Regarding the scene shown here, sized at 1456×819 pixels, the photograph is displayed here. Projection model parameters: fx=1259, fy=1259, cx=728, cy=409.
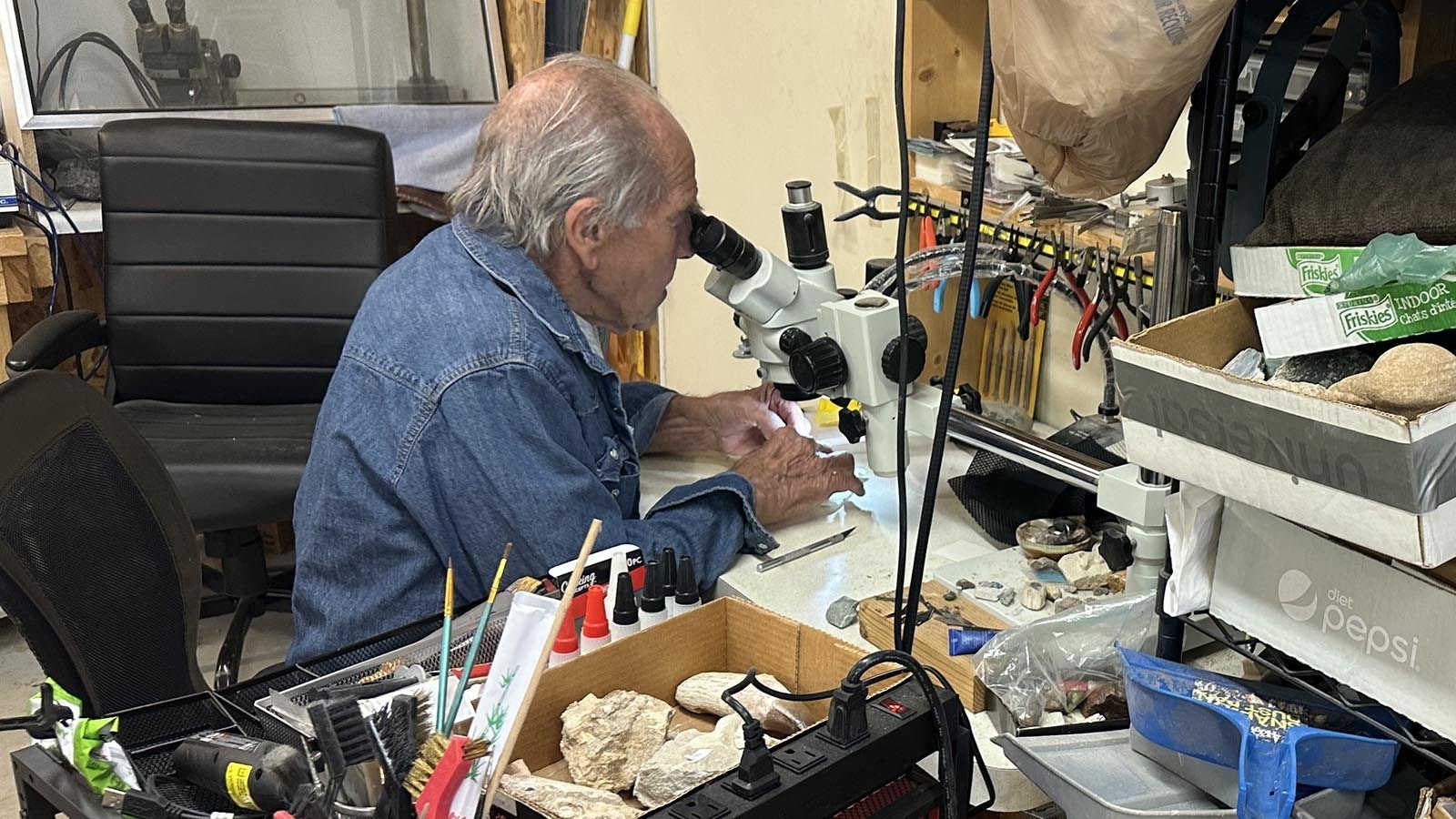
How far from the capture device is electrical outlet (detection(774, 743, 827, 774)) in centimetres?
83

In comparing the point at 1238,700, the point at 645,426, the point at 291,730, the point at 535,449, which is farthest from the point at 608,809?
the point at 645,426

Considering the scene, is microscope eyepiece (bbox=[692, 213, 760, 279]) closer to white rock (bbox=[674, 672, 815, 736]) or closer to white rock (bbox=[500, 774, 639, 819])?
white rock (bbox=[674, 672, 815, 736])

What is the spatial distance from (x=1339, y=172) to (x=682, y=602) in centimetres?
74

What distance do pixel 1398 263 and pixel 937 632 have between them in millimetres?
590

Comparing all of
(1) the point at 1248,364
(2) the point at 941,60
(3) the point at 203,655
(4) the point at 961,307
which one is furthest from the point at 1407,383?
(3) the point at 203,655

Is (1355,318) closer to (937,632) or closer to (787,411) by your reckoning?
(937,632)

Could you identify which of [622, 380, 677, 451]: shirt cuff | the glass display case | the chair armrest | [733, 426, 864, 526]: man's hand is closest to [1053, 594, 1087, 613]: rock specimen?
[733, 426, 864, 526]: man's hand

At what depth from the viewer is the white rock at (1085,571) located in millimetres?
1378

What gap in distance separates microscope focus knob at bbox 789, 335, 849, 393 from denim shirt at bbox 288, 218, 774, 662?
0.17 metres

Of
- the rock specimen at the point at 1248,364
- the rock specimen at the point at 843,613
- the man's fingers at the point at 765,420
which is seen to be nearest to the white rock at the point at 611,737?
the rock specimen at the point at 843,613

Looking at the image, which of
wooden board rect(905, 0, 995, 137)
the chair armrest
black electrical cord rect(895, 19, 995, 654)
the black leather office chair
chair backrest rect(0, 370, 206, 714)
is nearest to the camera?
black electrical cord rect(895, 19, 995, 654)

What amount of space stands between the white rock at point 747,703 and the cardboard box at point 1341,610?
35 centimetres

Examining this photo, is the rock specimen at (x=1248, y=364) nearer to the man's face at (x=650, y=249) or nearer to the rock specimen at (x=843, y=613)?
the rock specimen at (x=843, y=613)

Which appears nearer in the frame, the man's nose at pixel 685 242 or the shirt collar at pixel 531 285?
the shirt collar at pixel 531 285
